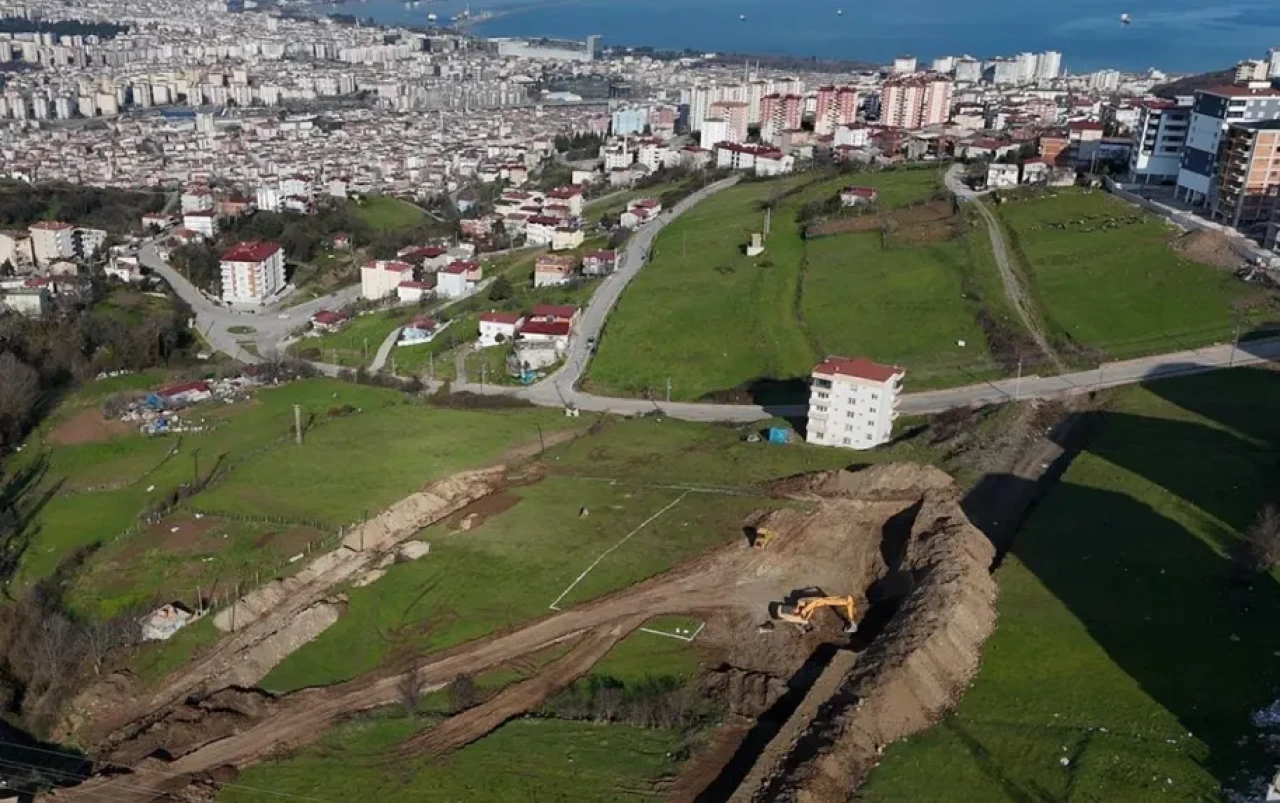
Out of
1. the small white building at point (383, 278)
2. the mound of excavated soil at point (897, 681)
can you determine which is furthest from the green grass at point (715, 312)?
the mound of excavated soil at point (897, 681)

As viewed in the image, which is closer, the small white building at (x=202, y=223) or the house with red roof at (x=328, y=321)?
the house with red roof at (x=328, y=321)

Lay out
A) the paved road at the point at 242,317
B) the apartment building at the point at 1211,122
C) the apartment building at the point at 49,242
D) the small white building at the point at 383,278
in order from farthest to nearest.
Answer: the apartment building at the point at 49,242
the small white building at the point at 383,278
the paved road at the point at 242,317
the apartment building at the point at 1211,122

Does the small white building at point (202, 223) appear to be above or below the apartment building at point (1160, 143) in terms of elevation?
below

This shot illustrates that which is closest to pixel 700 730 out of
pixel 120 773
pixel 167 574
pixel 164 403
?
pixel 120 773

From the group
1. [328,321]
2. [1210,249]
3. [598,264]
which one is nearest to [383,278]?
[328,321]

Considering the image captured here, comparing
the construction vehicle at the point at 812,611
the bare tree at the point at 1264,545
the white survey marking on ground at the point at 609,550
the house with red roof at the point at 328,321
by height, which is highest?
the bare tree at the point at 1264,545

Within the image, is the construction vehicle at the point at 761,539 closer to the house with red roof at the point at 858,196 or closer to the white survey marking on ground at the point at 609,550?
the white survey marking on ground at the point at 609,550
